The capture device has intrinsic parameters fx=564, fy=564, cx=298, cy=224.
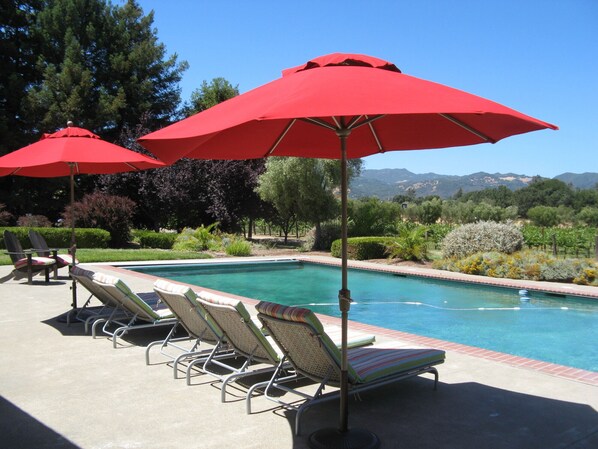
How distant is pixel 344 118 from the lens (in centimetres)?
403

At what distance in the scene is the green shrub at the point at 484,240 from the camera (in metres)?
16.8

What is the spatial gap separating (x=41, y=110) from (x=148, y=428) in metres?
29.3

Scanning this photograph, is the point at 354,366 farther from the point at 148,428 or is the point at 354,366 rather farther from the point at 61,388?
the point at 61,388

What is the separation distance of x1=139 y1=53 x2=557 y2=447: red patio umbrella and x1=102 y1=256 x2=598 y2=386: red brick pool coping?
241cm

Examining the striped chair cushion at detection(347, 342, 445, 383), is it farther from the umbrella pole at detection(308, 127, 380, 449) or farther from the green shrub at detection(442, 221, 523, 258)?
→ the green shrub at detection(442, 221, 523, 258)

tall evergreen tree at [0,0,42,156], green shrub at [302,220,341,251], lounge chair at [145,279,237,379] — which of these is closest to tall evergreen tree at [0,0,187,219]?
tall evergreen tree at [0,0,42,156]

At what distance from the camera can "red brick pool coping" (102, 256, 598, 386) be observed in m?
5.46

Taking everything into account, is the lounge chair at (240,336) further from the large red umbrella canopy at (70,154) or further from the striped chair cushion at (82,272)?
the large red umbrella canopy at (70,154)

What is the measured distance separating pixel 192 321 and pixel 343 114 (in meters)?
3.51

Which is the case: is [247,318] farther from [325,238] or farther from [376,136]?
[325,238]

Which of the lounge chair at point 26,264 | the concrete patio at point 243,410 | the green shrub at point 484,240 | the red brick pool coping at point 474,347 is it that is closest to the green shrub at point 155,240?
the red brick pool coping at point 474,347

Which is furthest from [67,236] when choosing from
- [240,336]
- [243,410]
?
[243,410]

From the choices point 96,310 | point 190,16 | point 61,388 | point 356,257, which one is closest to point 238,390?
point 61,388

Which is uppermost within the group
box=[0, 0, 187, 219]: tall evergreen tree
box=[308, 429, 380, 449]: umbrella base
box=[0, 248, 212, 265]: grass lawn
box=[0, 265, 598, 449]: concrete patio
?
box=[0, 0, 187, 219]: tall evergreen tree
